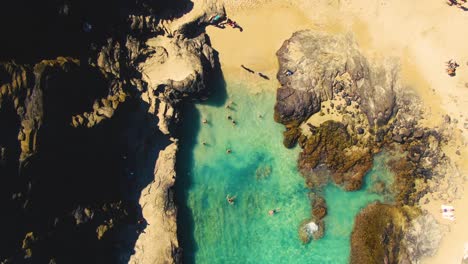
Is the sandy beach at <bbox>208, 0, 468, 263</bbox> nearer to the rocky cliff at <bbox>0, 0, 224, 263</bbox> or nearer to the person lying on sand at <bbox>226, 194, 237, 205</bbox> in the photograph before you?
A: the rocky cliff at <bbox>0, 0, 224, 263</bbox>

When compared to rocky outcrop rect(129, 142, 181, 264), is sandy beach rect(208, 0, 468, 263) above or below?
above

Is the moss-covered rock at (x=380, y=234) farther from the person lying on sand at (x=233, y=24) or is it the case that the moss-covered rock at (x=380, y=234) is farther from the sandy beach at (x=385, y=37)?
the person lying on sand at (x=233, y=24)

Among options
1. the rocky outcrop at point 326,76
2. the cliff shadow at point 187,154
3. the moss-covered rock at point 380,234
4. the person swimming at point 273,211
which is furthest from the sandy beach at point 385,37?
the person swimming at point 273,211

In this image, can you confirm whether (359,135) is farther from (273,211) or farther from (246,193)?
(246,193)

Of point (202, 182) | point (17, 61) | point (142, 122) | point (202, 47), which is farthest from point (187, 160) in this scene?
point (17, 61)

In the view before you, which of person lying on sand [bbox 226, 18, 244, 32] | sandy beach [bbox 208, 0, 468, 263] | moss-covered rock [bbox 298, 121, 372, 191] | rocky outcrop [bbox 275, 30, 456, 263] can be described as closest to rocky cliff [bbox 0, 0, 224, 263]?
person lying on sand [bbox 226, 18, 244, 32]

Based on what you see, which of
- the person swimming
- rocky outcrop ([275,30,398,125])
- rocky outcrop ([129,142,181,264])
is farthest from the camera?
the person swimming

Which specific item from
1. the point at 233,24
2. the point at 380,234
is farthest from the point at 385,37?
the point at 380,234

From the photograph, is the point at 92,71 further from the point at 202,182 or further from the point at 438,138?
the point at 438,138
